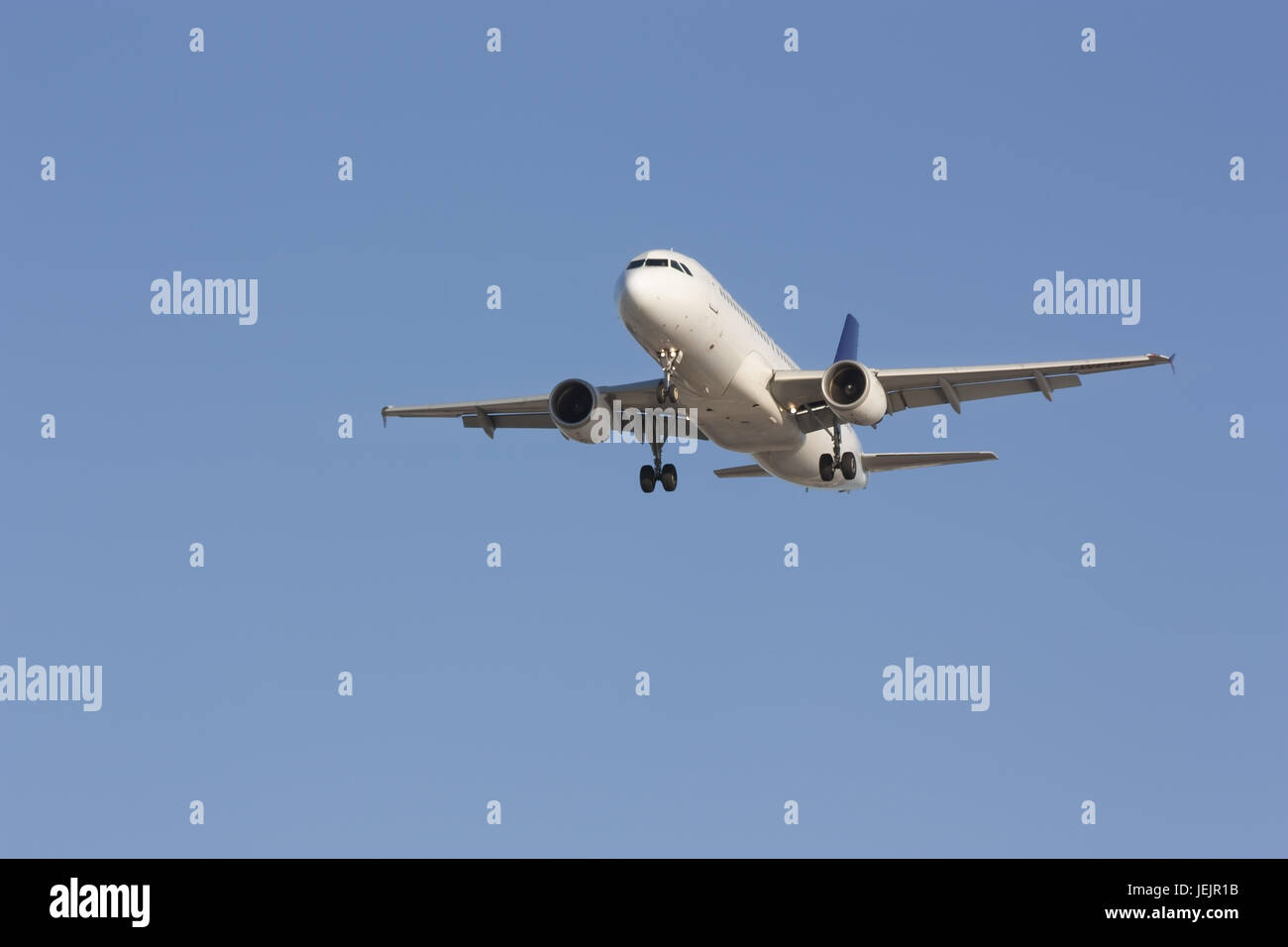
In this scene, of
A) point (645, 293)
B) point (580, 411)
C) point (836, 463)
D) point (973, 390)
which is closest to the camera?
point (645, 293)

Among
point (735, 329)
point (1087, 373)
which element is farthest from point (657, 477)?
point (1087, 373)

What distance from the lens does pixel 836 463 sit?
44.8m

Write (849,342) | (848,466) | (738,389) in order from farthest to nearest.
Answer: (849,342)
(848,466)
(738,389)

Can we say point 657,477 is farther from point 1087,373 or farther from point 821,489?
point 1087,373

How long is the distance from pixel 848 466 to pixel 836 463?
701 mm

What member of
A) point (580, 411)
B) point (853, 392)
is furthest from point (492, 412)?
point (853, 392)

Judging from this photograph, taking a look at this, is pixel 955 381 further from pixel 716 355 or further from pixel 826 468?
pixel 716 355

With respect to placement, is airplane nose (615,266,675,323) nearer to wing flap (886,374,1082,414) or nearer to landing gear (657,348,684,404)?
landing gear (657,348,684,404)

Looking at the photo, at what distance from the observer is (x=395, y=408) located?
47.7 metres

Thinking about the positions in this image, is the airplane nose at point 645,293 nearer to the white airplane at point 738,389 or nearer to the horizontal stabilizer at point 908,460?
the white airplane at point 738,389

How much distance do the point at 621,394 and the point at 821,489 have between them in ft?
29.3

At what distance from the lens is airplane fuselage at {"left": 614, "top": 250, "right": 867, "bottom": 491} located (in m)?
37.9

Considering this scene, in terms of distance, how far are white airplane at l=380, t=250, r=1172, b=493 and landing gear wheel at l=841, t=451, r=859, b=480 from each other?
3cm
